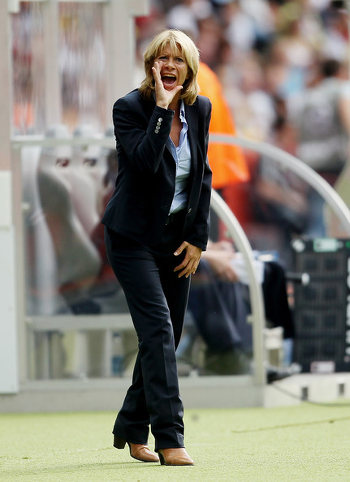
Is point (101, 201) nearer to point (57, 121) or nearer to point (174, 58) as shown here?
point (57, 121)

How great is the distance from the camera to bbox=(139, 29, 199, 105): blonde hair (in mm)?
4824

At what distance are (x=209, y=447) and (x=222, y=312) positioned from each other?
229 cm

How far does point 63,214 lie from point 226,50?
4.84 metres

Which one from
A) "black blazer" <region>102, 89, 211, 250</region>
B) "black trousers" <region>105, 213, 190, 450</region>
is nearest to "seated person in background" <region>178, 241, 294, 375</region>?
"black trousers" <region>105, 213, 190, 450</region>

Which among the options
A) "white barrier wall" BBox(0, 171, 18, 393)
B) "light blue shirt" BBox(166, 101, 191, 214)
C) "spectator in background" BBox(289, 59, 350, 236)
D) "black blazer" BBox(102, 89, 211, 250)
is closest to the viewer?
"black blazer" BBox(102, 89, 211, 250)

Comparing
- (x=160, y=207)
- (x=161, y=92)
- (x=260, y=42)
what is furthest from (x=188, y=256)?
(x=260, y=42)

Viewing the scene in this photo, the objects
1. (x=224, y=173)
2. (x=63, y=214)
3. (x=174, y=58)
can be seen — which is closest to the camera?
(x=174, y=58)

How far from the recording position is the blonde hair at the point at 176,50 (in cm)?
482

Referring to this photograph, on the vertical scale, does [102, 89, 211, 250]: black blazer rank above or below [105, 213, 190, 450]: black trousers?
above

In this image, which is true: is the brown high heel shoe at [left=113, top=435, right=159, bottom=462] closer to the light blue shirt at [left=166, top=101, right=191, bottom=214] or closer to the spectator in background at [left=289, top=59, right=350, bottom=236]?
the light blue shirt at [left=166, top=101, right=191, bottom=214]

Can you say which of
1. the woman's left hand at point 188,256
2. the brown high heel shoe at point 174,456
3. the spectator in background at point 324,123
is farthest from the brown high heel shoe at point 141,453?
the spectator in background at point 324,123

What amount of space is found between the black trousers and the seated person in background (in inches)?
118

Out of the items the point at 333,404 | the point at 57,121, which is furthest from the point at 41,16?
the point at 333,404

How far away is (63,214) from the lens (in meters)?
7.97
